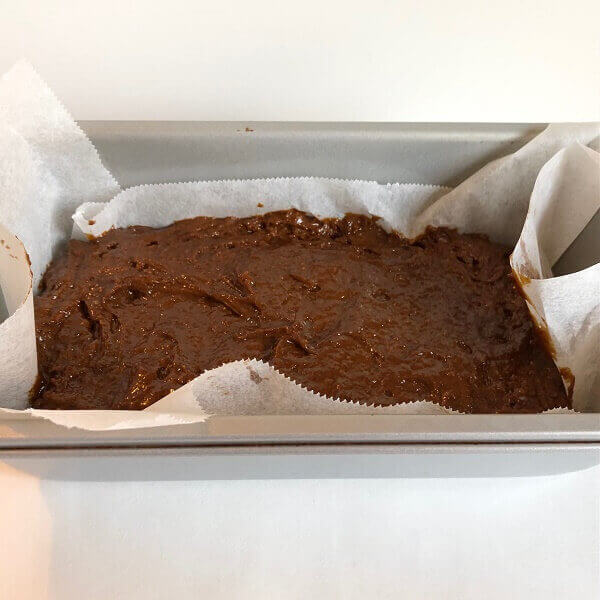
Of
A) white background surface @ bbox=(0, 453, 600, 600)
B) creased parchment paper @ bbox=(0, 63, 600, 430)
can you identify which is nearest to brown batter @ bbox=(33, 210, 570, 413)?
creased parchment paper @ bbox=(0, 63, 600, 430)
